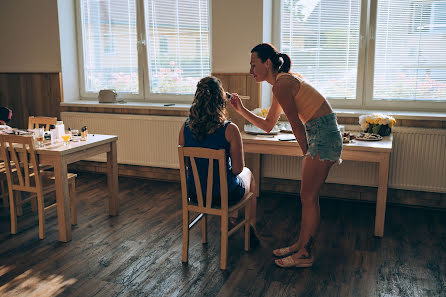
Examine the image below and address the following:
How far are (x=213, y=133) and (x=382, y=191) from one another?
4.62 feet

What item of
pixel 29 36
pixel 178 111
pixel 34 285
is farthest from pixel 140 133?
pixel 34 285

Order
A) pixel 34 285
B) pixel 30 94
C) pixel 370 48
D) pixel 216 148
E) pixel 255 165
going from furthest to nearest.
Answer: pixel 30 94 < pixel 255 165 < pixel 370 48 < pixel 216 148 < pixel 34 285

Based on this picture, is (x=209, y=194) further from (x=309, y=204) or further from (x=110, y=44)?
(x=110, y=44)

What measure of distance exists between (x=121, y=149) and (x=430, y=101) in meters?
3.15

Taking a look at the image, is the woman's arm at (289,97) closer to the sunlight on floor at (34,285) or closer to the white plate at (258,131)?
the white plate at (258,131)

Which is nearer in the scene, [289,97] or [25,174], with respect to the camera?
[289,97]

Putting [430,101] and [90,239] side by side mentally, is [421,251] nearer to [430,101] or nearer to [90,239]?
[430,101]

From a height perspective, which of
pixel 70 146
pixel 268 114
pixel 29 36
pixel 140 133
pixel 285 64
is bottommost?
pixel 140 133

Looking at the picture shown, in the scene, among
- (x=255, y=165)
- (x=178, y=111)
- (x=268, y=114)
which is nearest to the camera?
(x=268, y=114)

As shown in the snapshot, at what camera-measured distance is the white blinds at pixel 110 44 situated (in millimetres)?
4754

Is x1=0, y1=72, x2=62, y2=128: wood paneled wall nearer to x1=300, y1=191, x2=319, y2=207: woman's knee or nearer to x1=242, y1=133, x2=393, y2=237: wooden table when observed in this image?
x1=242, y1=133, x2=393, y2=237: wooden table

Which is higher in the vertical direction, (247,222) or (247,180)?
(247,180)

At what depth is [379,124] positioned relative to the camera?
3463mm

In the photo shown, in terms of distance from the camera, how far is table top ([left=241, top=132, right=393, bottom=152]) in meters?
3.10
